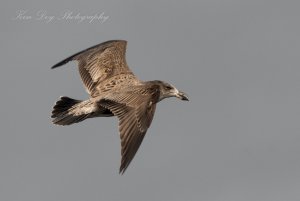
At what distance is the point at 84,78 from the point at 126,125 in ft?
10.6

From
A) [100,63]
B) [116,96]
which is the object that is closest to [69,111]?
[116,96]

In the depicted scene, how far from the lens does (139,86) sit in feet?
57.5

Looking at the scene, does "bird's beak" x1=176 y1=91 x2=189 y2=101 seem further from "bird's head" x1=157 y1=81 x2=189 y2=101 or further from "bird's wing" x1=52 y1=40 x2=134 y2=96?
"bird's wing" x1=52 y1=40 x2=134 y2=96

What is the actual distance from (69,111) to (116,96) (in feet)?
3.92

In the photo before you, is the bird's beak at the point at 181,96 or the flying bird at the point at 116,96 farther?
the bird's beak at the point at 181,96

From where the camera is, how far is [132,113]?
1638cm

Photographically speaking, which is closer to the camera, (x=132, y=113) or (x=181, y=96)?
(x=132, y=113)

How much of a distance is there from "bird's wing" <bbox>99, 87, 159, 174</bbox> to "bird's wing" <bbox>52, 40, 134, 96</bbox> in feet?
5.33

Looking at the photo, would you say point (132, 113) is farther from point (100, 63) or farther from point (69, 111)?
point (100, 63)

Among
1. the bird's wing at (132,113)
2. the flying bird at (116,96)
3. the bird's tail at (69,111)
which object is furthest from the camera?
the bird's tail at (69,111)

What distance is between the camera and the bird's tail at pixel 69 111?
57.2 feet

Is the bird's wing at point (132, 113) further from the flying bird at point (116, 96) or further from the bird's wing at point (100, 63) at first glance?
the bird's wing at point (100, 63)

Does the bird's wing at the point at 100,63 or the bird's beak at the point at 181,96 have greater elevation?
the bird's wing at the point at 100,63

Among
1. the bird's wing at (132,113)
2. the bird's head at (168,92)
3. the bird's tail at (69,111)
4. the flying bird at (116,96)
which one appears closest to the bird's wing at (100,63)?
the flying bird at (116,96)
